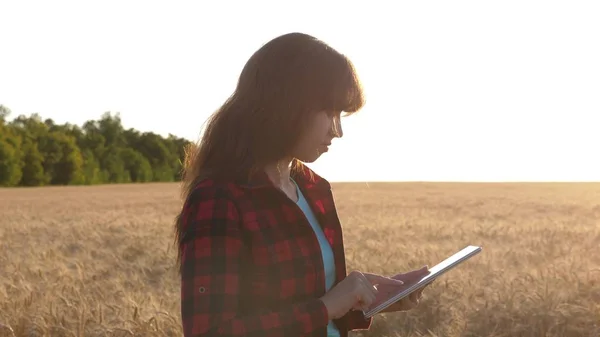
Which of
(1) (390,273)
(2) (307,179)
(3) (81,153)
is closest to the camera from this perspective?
(2) (307,179)

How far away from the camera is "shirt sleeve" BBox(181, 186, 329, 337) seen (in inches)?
57.9

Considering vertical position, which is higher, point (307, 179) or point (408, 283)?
point (307, 179)

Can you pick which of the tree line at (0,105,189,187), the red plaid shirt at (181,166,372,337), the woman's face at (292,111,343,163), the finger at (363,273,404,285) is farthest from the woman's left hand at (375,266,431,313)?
the tree line at (0,105,189,187)

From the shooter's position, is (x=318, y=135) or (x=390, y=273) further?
(x=390, y=273)

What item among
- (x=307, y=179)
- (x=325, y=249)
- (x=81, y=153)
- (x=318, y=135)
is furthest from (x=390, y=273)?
(x=81, y=153)

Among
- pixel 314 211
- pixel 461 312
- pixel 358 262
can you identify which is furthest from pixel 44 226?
pixel 314 211

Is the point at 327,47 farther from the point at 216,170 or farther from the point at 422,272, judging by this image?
the point at 422,272

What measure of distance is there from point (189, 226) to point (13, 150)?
4912 cm

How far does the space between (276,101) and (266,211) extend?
8.9 inches

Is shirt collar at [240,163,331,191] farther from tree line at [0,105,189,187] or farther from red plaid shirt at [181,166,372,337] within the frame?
tree line at [0,105,189,187]

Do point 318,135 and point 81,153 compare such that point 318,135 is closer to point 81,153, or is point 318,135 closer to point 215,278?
point 215,278

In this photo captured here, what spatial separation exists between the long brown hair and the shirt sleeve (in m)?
0.10

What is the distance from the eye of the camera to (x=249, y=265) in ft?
5.10

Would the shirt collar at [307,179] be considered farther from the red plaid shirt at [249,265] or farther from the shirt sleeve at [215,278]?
the shirt sleeve at [215,278]
